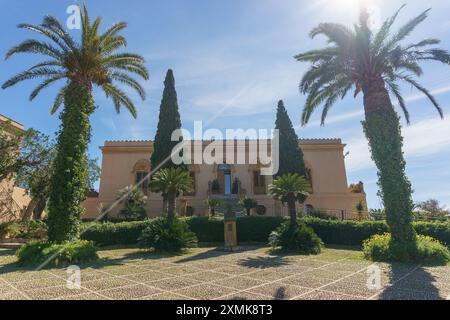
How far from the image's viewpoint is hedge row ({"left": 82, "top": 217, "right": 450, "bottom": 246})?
623 inches

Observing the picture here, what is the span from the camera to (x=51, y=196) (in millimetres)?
11523

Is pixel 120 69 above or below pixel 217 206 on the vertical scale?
above

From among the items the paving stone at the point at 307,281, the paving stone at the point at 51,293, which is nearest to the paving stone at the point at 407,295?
the paving stone at the point at 307,281

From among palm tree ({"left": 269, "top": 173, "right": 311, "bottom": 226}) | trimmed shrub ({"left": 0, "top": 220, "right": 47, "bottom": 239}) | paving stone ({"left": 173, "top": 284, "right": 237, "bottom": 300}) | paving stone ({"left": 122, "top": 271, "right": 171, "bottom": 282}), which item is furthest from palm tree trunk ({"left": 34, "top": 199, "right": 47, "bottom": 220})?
paving stone ({"left": 173, "top": 284, "right": 237, "bottom": 300})

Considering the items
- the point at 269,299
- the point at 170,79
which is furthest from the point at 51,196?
the point at 170,79

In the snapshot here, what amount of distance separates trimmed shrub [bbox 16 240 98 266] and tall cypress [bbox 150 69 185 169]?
12.2 metres

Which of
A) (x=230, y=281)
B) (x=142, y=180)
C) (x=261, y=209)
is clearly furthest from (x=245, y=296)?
(x=142, y=180)

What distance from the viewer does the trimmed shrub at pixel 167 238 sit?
44.0 ft

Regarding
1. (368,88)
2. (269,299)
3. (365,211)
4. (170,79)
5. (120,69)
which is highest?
(170,79)

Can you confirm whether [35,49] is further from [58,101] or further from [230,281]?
[230,281]

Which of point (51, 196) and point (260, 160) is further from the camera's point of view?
point (260, 160)

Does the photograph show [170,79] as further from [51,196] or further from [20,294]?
[20,294]
